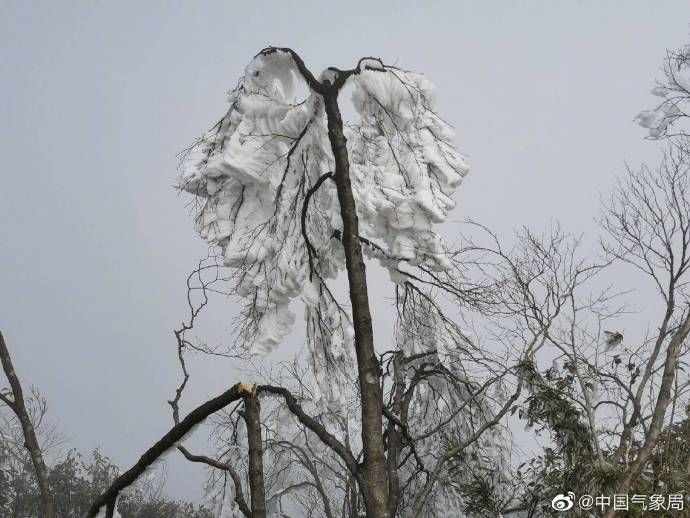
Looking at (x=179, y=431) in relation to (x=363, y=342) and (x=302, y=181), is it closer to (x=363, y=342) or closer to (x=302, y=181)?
(x=363, y=342)

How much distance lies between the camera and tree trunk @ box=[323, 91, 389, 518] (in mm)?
3836

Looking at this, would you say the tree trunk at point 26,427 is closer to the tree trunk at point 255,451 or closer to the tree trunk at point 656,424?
the tree trunk at point 255,451

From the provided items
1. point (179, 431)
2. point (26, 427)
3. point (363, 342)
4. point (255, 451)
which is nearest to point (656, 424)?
point (363, 342)

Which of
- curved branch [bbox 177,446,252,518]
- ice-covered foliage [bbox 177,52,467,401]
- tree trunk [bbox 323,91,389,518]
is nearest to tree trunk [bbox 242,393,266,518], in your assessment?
curved branch [bbox 177,446,252,518]

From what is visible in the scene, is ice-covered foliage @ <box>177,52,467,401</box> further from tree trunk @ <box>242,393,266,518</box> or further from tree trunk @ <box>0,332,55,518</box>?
tree trunk @ <box>242,393,266,518</box>

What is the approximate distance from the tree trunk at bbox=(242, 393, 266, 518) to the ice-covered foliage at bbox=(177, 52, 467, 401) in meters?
3.57

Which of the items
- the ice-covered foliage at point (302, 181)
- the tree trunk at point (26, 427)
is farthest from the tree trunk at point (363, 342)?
the tree trunk at point (26, 427)

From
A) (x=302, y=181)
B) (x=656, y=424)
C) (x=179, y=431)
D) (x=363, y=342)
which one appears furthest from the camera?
(x=302, y=181)

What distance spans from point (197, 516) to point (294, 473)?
13332mm

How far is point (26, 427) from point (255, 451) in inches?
162

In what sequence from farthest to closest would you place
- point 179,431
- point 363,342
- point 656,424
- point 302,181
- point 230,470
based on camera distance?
point 302,181, point 656,424, point 363,342, point 230,470, point 179,431

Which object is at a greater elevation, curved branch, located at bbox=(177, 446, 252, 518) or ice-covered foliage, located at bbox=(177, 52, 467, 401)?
ice-covered foliage, located at bbox=(177, 52, 467, 401)

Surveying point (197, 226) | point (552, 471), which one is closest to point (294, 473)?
point (552, 471)

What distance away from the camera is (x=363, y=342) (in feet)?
13.8
